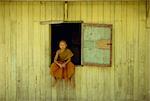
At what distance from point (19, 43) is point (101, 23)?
253 cm

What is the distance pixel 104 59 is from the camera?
1291 cm

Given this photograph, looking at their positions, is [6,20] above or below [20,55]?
above

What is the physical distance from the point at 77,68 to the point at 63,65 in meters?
0.42

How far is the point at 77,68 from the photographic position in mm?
13023

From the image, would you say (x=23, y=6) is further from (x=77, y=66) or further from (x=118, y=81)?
(x=118, y=81)

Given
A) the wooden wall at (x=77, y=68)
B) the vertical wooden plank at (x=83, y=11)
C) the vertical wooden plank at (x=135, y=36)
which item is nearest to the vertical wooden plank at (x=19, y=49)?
the wooden wall at (x=77, y=68)

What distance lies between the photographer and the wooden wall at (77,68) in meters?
12.8

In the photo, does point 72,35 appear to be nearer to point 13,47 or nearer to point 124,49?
point 124,49

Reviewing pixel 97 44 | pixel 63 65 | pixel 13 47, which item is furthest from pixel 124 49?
pixel 13 47

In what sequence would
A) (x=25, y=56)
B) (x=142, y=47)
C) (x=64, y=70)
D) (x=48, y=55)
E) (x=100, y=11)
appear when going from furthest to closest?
(x=25, y=56), (x=48, y=55), (x=64, y=70), (x=100, y=11), (x=142, y=47)

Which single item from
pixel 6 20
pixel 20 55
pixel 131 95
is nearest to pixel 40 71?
pixel 20 55

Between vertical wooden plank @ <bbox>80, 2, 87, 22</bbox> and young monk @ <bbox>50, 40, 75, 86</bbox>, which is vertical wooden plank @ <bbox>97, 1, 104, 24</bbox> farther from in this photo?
young monk @ <bbox>50, 40, 75, 86</bbox>

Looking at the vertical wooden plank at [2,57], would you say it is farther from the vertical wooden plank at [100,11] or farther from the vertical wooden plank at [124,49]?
the vertical wooden plank at [124,49]

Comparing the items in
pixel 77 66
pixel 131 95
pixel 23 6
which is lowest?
pixel 131 95
